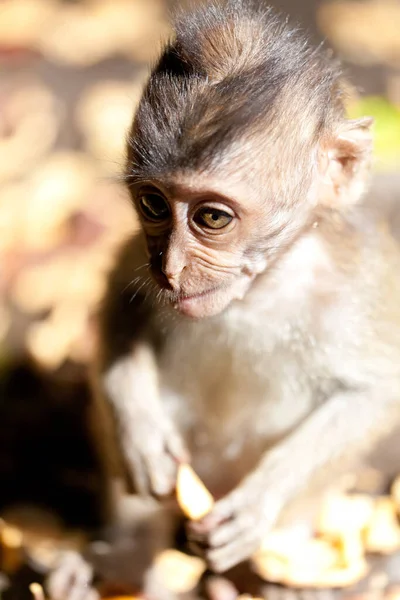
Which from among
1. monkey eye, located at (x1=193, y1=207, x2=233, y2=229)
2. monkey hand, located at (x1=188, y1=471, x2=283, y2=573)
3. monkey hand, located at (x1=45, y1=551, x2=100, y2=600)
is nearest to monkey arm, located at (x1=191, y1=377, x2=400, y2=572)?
monkey hand, located at (x1=188, y1=471, x2=283, y2=573)

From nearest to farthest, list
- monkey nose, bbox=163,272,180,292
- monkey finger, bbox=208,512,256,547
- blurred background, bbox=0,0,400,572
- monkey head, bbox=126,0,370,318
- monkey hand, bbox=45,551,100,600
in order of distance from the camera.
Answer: monkey head, bbox=126,0,370,318 → monkey nose, bbox=163,272,180,292 → monkey finger, bbox=208,512,256,547 → monkey hand, bbox=45,551,100,600 → blurred background, bbox=0,0,400,572

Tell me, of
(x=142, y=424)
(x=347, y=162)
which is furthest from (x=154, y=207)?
(x=142, y=424)

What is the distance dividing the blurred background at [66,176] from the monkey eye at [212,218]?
0.88 meters

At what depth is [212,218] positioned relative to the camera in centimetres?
247

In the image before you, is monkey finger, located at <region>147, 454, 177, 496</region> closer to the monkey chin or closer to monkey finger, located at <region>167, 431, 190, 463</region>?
monkey finger, located at <region>167, 431, 190, 463</region>

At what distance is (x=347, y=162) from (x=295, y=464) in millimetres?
982

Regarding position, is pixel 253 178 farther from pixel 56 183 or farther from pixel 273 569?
pixel 56 183

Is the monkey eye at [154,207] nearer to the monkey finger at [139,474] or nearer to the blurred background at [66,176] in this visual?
the blurred background at [66,176]

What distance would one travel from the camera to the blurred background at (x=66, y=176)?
387cm

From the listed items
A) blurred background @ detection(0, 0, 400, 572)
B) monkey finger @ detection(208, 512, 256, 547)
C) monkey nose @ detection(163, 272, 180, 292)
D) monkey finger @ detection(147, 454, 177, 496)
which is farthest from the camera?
blurred background @ detection(0, 0, 400, 572)

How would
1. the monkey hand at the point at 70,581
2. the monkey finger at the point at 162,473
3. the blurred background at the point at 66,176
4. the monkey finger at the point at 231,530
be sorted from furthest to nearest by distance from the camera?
the blurred background at the point at 66,176
the monkey hand at the point at 70,581
the monkey finger at the point at 162,473
the monkey finger at the point at 231,530

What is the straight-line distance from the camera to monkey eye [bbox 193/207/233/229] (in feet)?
8.07

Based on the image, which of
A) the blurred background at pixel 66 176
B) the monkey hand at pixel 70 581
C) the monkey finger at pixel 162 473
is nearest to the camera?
the monkey finger at pixel 162 473

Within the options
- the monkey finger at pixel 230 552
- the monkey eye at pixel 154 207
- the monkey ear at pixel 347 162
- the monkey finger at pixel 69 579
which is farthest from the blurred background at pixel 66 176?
the monkey finger at pixel 230 552
